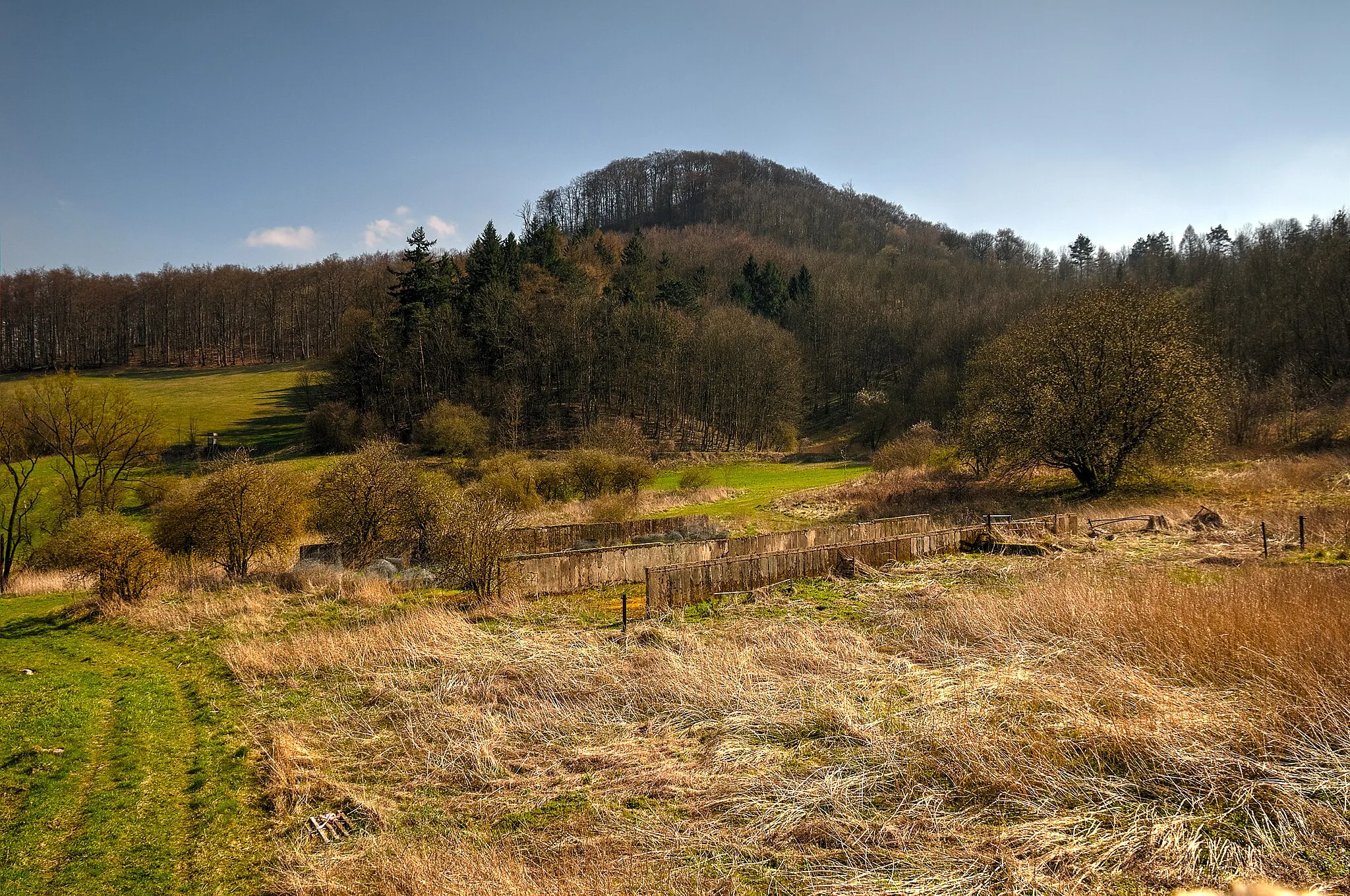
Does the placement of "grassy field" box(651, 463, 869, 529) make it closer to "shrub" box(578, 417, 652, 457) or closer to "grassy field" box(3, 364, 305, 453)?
"shrub" box(578, 417, 652, 457)

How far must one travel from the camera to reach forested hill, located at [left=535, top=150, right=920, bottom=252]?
5433 inches

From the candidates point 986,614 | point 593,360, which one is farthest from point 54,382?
point 986,614

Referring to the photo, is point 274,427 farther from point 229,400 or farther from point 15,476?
point 15,476

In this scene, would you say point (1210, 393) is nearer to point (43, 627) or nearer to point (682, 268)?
point (43, 627)

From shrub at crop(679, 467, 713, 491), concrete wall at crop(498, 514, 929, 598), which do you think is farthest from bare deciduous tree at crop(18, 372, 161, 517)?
concrete wall at crop(498, 514, 929, 598)

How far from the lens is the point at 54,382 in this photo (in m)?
34.9

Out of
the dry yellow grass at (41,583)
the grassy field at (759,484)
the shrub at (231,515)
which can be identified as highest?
the shrub at (231,515)

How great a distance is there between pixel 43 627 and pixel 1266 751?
72.9 ft

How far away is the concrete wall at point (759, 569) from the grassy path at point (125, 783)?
7794mm

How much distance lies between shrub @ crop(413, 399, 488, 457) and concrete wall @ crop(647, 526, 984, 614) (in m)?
33.6

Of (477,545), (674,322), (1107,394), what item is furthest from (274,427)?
(1107,394)

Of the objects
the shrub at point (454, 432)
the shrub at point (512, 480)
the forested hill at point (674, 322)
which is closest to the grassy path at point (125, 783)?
the shrub at point (512, 480)

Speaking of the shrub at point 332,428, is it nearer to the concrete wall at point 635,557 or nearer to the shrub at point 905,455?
the shrub at point 905,455

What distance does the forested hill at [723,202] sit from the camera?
453 feet
